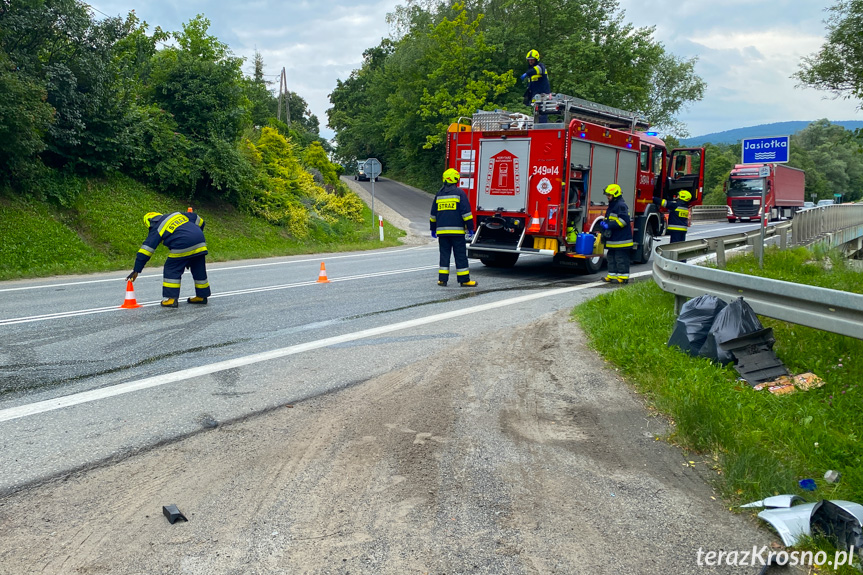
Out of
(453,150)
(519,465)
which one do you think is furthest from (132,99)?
(519,465)

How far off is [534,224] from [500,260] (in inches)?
78.4

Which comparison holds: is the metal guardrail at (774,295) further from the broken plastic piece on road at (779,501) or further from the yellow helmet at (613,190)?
the yellow helmet at (613,190)

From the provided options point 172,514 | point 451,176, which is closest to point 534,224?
point 451,176

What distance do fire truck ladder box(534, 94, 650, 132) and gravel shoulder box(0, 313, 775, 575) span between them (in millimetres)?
8311

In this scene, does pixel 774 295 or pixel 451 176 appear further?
pixel 451 176

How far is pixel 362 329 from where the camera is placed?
7637 mm

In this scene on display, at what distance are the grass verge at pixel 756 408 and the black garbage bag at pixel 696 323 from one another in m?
0.11

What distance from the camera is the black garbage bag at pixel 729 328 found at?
5.59 meters

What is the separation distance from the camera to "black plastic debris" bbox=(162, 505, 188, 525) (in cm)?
318

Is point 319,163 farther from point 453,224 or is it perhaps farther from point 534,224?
point 453,224

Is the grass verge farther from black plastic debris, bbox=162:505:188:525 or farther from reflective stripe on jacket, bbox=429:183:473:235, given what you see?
reflective stripe on jacket, bbox=429:183:473:235

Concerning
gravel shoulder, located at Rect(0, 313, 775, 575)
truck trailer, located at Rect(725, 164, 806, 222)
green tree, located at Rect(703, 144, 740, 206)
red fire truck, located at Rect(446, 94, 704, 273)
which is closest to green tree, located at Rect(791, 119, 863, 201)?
green tree, located at Rect(703, 144, 740, 206)

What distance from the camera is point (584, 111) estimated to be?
12.9m

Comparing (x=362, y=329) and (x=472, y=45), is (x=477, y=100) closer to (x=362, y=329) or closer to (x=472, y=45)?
(x=472, y=45)
